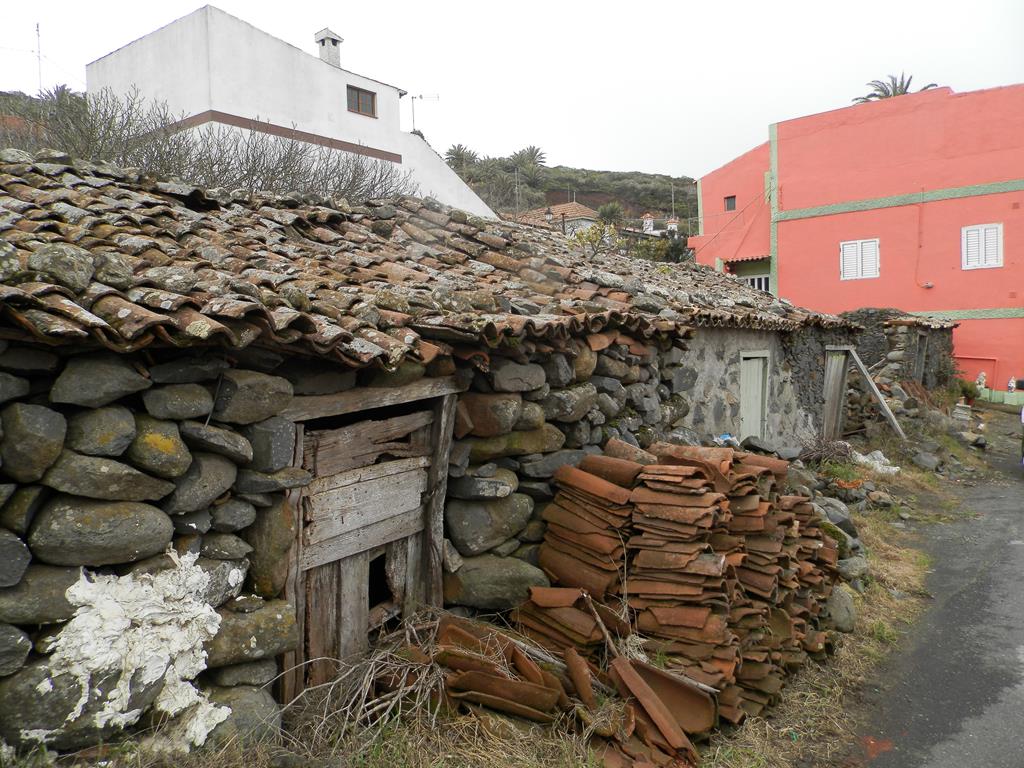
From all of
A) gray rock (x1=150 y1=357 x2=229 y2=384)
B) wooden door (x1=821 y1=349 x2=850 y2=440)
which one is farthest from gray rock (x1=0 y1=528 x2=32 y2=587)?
wooden door (x1=821 y1=349 x2=850 y2=440)

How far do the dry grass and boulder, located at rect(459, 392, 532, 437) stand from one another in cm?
224

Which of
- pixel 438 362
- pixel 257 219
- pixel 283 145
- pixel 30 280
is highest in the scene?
pixel 283 145

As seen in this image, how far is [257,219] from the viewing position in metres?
5.19

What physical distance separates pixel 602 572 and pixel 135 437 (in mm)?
2884

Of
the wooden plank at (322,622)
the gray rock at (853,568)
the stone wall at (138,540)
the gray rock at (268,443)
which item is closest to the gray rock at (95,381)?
the stone wall at (138,540)

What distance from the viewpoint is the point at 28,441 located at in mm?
2389

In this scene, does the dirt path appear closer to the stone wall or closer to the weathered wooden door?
the weathered wooden door

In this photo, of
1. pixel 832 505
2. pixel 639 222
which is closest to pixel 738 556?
pixel 832 505

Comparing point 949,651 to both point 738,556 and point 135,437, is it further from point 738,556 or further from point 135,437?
point 135,437

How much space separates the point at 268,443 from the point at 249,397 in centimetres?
26

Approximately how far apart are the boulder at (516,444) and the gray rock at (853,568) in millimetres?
3336

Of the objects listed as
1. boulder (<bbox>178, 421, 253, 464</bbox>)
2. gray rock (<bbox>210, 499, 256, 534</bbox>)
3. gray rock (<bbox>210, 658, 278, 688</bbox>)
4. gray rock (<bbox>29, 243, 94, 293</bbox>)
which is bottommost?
gray rock (<bbox>210, 658, 278, 688</bbox>)

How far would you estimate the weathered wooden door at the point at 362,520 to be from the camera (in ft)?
11.8

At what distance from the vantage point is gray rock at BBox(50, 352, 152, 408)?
250 centimetres
